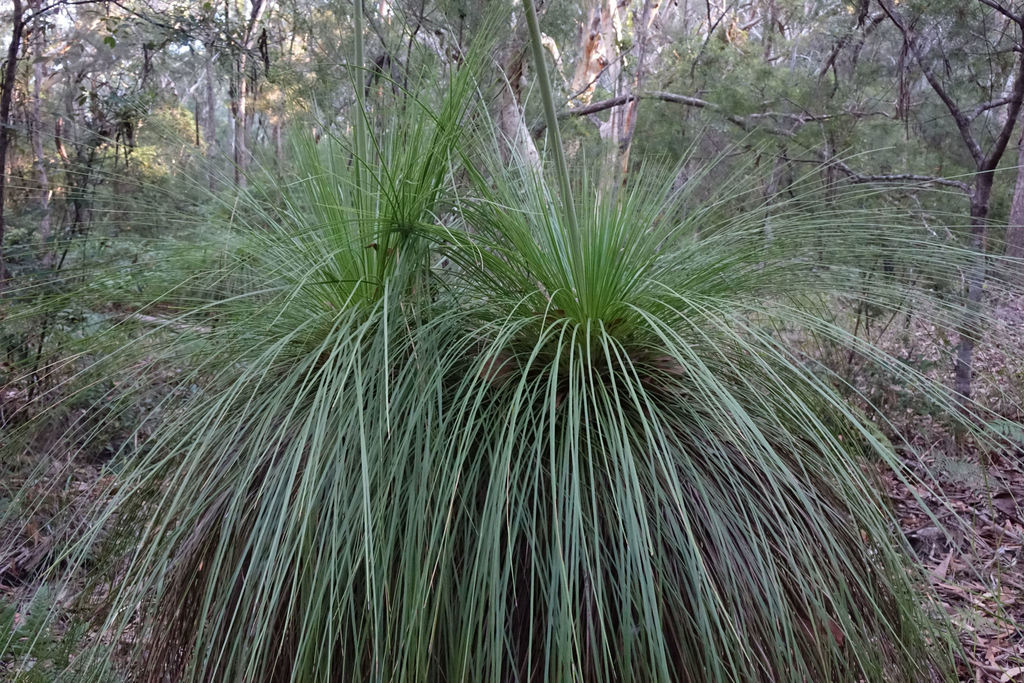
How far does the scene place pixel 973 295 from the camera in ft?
5.56

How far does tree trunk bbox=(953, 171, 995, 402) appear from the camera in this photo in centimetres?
118

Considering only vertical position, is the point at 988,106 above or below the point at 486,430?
above

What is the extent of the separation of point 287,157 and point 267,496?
1.17 metres

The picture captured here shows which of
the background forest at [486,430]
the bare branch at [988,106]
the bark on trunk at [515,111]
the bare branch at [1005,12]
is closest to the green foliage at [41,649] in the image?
the background forest at [486,430]

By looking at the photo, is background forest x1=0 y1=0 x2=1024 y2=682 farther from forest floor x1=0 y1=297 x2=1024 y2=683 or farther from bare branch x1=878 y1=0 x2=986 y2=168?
bare branch x1=878 y1=0 x2=986 y2=168

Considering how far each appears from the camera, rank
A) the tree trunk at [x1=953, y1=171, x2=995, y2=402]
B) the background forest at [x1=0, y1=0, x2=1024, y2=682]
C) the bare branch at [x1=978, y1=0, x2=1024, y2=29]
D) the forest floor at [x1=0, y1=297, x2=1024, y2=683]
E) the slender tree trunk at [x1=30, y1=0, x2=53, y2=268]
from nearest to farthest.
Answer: the background forest at [x1=0, y1=0, x2=1024, y2=682], the tree trunk at [x1=953, y1=171, x2=995, y2=402], the forest floor at [x1=0, y1=297, x2=1024, y2=683], the bare branch at [x1=978, y1=0, x2=1024, y2=29], the slender tree trunk at [x1=30, y1=0, x2=53, y2=268]

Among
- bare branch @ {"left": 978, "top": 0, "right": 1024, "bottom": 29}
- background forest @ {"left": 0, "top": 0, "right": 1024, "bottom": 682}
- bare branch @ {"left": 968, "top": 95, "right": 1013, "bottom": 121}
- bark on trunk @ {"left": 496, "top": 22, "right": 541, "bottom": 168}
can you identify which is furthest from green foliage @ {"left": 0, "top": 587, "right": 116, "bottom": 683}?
bare branch @ {"left": 968, "top": 95, "right": 1013, "bottom": 121}

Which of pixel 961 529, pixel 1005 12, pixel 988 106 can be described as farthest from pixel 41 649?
pixel 988 106

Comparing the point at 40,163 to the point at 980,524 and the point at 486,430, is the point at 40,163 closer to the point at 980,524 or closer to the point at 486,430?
the point at 486,430

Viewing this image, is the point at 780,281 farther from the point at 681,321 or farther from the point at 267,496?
the point at 267,496

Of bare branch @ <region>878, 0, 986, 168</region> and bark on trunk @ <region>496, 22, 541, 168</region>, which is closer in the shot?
bark on trunk @ <region>496, 22, 541, 168</region>

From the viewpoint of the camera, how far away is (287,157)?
73.6 inches

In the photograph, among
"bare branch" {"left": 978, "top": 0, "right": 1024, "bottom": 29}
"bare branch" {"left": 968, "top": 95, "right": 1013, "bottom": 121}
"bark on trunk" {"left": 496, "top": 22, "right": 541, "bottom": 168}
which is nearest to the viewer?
"bark on trunk" {"left": 496, "top": 22, "right": 541, "bottom": 168}

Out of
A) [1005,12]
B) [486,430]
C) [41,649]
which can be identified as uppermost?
[1005,12]
